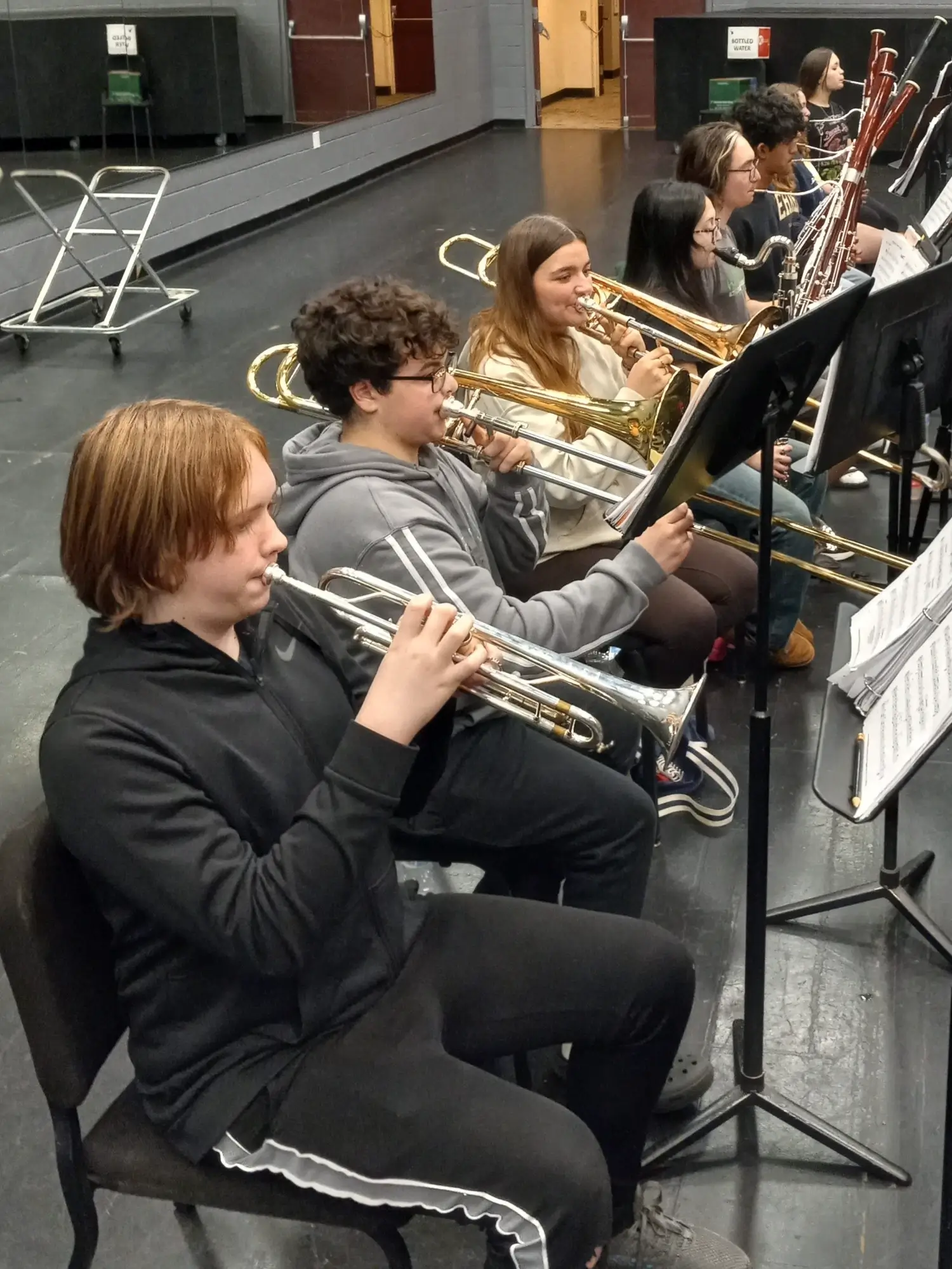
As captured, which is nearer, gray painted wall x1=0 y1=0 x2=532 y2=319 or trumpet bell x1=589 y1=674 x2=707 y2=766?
trumpet bell x1=589 y1=674 x2=707 y2=766

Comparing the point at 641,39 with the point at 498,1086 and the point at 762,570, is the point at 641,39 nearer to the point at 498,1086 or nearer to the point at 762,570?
the point at 762,570

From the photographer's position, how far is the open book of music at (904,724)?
161cm

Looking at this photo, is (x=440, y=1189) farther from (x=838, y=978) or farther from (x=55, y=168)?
(x=55, y=168)

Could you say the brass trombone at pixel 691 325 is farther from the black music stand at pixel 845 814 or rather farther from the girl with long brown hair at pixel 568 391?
the black music stand at pixel 845 814

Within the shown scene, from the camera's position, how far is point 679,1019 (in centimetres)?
176

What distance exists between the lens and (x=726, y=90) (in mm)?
10859

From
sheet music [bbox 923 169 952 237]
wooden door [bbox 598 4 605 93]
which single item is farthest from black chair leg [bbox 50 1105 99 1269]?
wooden door [bbox 598 4 605 93]

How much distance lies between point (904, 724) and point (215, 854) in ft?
2.84

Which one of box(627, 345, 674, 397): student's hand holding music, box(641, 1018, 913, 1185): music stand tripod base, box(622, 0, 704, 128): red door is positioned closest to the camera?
box(641, 1018, 913, 1185): music stand tripod base

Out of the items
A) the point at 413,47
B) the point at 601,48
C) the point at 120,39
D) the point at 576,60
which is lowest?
the point at 576,60

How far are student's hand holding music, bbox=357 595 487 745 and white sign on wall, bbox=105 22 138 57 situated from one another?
7.79 meters

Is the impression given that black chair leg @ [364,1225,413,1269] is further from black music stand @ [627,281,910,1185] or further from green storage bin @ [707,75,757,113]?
green storage bin @ [707,75,757,113]

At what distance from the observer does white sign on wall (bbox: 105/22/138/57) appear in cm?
821

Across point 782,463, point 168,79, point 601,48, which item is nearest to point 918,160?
point 782,463
